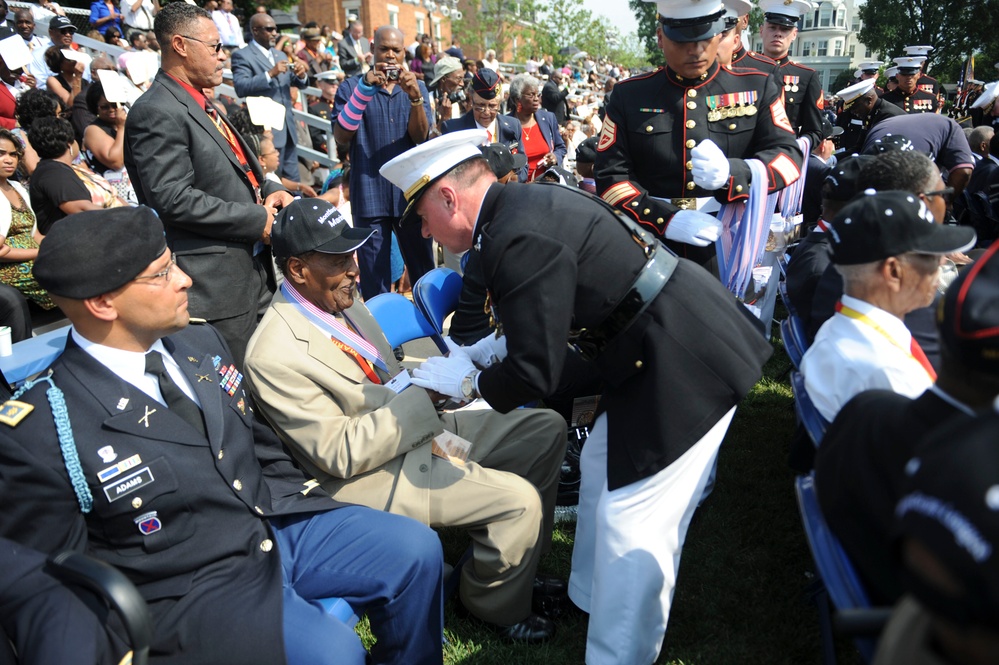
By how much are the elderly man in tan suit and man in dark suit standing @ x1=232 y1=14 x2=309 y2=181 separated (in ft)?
17.8

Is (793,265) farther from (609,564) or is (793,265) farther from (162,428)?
(162,428)

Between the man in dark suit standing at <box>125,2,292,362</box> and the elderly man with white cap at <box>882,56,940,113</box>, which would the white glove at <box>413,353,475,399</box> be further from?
the elderly man with white cap at <box>882,56,940,113</box>

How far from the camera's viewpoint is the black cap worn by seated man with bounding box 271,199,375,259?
2664 mm

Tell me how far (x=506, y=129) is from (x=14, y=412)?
508cm

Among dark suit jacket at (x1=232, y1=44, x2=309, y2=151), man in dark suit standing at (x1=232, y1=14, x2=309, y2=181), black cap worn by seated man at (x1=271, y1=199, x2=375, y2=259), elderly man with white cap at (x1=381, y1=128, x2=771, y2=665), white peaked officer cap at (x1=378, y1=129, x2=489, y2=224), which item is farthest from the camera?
dark suit jacket at (x1=232, y1=44, x2=309, y2=151)

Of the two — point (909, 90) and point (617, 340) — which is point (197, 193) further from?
point (909, 90)

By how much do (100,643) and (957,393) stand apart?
1999 mm

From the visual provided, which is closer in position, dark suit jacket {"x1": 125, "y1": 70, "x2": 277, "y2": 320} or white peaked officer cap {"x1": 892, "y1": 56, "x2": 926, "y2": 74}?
dark suit jacket {"x1": 125, "y1": 70, "x2": 277, "y2": 320}

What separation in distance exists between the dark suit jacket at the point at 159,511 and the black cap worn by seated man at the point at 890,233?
1.98 meters

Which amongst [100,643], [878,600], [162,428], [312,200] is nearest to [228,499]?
[162,428]

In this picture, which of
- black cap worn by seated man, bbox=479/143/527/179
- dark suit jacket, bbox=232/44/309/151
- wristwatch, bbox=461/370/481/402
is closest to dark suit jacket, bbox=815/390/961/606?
wristwatch, bbox=461/370/481/402

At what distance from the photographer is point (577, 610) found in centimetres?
295

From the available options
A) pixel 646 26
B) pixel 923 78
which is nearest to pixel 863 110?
pixel 923 78

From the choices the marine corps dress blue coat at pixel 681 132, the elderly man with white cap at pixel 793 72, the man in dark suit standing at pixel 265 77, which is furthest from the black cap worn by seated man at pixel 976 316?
the man in dark suit standing at pixel 265 77
